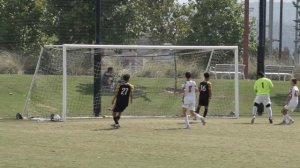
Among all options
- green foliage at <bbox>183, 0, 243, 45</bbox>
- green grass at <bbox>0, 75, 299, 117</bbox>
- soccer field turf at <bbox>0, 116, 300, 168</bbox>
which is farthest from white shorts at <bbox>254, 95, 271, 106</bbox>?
green foliage at <bbox>183, 0, 243, 45</bbox>

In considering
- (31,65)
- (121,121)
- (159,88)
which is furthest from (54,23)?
(121,121)

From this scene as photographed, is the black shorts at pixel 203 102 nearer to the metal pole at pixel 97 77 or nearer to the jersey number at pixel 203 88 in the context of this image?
the jersey number at pixel 203 88

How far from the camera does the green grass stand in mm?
27297

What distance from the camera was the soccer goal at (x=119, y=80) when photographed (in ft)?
88.4

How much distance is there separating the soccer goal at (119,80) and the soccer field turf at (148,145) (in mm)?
3610

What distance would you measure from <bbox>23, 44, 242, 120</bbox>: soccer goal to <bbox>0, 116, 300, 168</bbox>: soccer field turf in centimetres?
361

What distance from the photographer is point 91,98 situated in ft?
91.8

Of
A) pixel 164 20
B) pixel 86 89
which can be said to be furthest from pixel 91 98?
pixel 164 20

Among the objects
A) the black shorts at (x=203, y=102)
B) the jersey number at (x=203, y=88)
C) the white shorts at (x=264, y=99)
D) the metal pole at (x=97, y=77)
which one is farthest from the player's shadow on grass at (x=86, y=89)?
the white shorts at (x=264, y=99)

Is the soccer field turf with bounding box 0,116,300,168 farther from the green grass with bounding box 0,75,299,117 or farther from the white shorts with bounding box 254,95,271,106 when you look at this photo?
the green grass with bounding box 0,75,299,117

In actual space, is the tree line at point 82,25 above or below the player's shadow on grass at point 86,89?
above

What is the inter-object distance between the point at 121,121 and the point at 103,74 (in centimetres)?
Result: 378

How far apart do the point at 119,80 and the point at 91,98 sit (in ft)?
4.38

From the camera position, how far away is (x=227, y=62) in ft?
121
